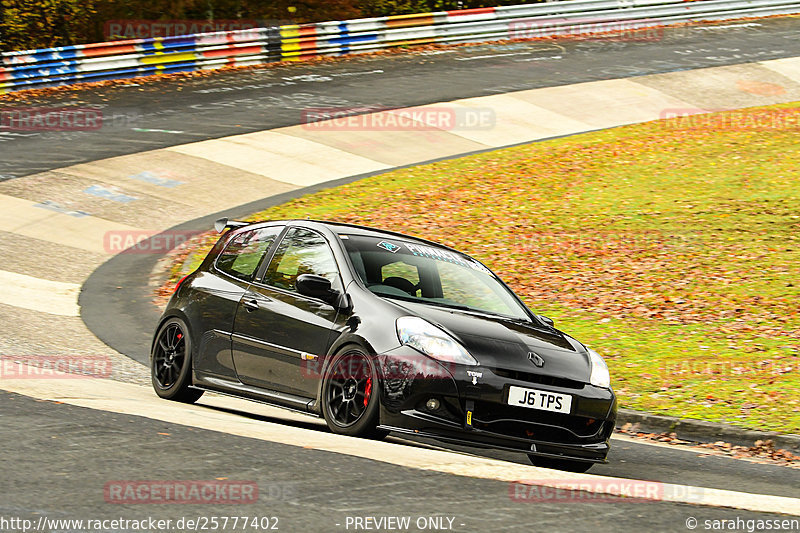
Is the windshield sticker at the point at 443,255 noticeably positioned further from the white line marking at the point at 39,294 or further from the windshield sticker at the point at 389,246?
the white line marking at the point at 39,294

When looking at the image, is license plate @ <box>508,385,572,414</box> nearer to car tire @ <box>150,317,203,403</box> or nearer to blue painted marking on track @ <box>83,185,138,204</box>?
car tire @ <box>150,317,203,403</box>

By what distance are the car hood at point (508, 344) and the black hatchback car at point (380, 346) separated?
0.01 m

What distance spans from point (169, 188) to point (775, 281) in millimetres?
10833

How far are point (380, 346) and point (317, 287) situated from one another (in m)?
0.77

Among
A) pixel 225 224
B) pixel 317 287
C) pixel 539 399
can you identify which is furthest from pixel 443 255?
pixel 225 224

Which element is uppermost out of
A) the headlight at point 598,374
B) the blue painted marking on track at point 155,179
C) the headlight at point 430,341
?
the headlight at point 430,341

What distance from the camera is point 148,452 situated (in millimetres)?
6062

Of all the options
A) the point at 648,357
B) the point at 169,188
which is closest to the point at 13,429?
the point at 648,357

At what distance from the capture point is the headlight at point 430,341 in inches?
277

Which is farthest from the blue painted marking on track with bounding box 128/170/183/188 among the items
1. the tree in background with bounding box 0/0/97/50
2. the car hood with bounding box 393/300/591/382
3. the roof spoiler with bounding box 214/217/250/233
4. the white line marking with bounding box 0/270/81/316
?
A: the car hood with bounding box 393/300/591/382

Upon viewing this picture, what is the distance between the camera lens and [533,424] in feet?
23.3

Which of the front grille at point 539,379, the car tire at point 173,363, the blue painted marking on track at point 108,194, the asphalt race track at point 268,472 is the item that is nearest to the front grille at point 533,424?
the front grille at point 539,379

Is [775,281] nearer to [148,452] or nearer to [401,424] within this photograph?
[401,424]

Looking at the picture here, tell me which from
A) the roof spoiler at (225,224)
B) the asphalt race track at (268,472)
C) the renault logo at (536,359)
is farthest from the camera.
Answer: the roof spoiler at (225,224)
